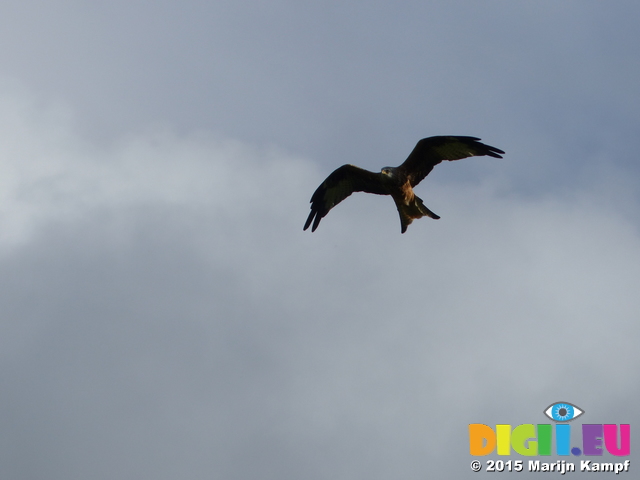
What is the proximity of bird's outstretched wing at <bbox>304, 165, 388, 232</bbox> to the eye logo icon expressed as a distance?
832 cm

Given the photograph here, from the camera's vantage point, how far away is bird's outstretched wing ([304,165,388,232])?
21.5 m

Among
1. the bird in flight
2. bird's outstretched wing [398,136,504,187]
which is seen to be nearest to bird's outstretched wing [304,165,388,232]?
the bird in flight

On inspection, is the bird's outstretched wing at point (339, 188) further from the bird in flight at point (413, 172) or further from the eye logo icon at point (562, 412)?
the eye logo icon at point (562, 412)

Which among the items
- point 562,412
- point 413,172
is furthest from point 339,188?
point 562,412

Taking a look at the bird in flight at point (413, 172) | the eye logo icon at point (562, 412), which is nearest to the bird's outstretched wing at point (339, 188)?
the bird in flight at point (413, 172)

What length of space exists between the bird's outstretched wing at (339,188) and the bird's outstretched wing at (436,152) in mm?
888

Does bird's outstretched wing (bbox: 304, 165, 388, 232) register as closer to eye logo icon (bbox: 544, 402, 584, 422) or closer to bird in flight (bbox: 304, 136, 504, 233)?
bird in flight (bbox: 304, 136, 504, 233)

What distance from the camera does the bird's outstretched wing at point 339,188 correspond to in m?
21.5

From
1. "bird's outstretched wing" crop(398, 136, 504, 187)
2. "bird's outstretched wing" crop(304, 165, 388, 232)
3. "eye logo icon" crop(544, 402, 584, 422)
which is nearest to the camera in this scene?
"bird's outstretched wing" crop(398, 136, 504, 187)

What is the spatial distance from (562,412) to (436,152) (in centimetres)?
907

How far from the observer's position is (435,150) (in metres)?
20.8

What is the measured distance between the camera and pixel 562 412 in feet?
83.3

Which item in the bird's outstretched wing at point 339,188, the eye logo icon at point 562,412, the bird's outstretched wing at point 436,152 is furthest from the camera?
the eye logo icon at point 562,412

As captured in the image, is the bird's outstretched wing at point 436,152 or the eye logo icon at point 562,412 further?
the eye logo icon at point 562,412
